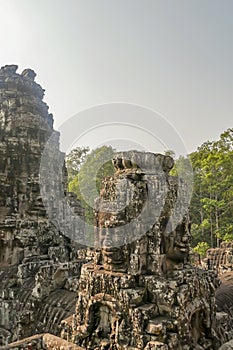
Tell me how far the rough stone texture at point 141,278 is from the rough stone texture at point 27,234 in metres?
2.39

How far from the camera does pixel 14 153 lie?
509 inches

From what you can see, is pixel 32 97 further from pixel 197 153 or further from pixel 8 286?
pixel 197 153

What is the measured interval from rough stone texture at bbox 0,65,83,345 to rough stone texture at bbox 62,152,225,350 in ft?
7.84

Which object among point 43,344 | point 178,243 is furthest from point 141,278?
point 43,344

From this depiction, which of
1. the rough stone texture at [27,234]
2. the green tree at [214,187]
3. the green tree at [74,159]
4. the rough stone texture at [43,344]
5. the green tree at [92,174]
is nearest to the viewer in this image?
the rough stone texture at [43,344]

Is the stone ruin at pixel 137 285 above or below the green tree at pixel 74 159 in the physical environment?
below

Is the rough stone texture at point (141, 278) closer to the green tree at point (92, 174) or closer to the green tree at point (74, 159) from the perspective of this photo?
the green tree at point (92, 174)

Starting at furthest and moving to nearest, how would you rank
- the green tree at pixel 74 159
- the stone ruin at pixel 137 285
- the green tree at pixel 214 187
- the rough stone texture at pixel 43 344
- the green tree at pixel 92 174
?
the green tree at pixel 74 159 < the green tree at pixel 92 174 < the green tree at pixel 214 187 < the stone ruin at pixel 137 285 < the rough stone texture at pixel 43 344

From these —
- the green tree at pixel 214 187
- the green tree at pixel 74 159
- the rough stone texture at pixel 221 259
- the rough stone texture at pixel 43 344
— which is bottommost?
the rough stone texture at pixel 43 344

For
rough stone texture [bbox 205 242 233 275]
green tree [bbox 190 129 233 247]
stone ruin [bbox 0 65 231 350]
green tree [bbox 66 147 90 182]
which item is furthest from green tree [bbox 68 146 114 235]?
stone ruin [bbox 0 65 231 350]

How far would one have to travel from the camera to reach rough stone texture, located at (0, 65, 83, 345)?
A: 27.3 feet

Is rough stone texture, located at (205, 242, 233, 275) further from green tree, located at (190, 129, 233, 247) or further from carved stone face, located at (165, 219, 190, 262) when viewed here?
carved stone face, located at (165, 219, 190, 262)

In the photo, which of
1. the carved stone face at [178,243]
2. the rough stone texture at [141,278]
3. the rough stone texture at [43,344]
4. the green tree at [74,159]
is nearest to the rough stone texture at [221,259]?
the rough stone texture at [141,278]

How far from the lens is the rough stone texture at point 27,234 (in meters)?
8.34
